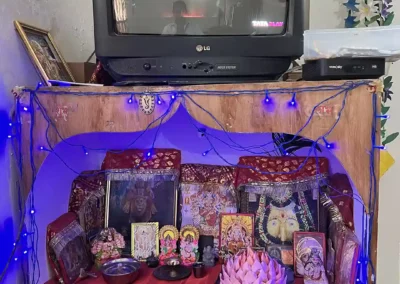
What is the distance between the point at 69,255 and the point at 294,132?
2.87 ft

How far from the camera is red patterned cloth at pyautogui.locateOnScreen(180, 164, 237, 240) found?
1.62 meters

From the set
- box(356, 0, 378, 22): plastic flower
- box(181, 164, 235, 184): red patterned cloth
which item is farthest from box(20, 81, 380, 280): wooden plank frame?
box(356, 0, 378, 22): plastic flower

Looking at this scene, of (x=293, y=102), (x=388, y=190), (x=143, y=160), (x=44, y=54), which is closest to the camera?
(x=293, y=102)

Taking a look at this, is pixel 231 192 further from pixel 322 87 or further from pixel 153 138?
pixel 322 87

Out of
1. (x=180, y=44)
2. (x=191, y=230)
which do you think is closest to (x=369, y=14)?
(x=180, y=44)

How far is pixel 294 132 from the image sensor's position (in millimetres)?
1161

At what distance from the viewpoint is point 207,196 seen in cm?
Result: 163

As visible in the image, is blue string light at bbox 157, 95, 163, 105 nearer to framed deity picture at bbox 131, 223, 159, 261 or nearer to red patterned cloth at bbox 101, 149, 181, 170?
red patterned cloth at bbox 101, 149, 181, 170

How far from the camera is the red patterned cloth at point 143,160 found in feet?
5.41

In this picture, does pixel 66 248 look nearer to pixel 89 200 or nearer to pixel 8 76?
pixel 89 200

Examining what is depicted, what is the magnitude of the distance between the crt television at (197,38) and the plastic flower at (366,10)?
45cm

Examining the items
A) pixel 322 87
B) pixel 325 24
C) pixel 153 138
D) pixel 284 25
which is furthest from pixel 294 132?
pixel 325 24

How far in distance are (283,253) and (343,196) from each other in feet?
0.96

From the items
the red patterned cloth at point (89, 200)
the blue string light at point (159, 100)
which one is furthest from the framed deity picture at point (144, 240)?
the blue string light at point (159, 100)
